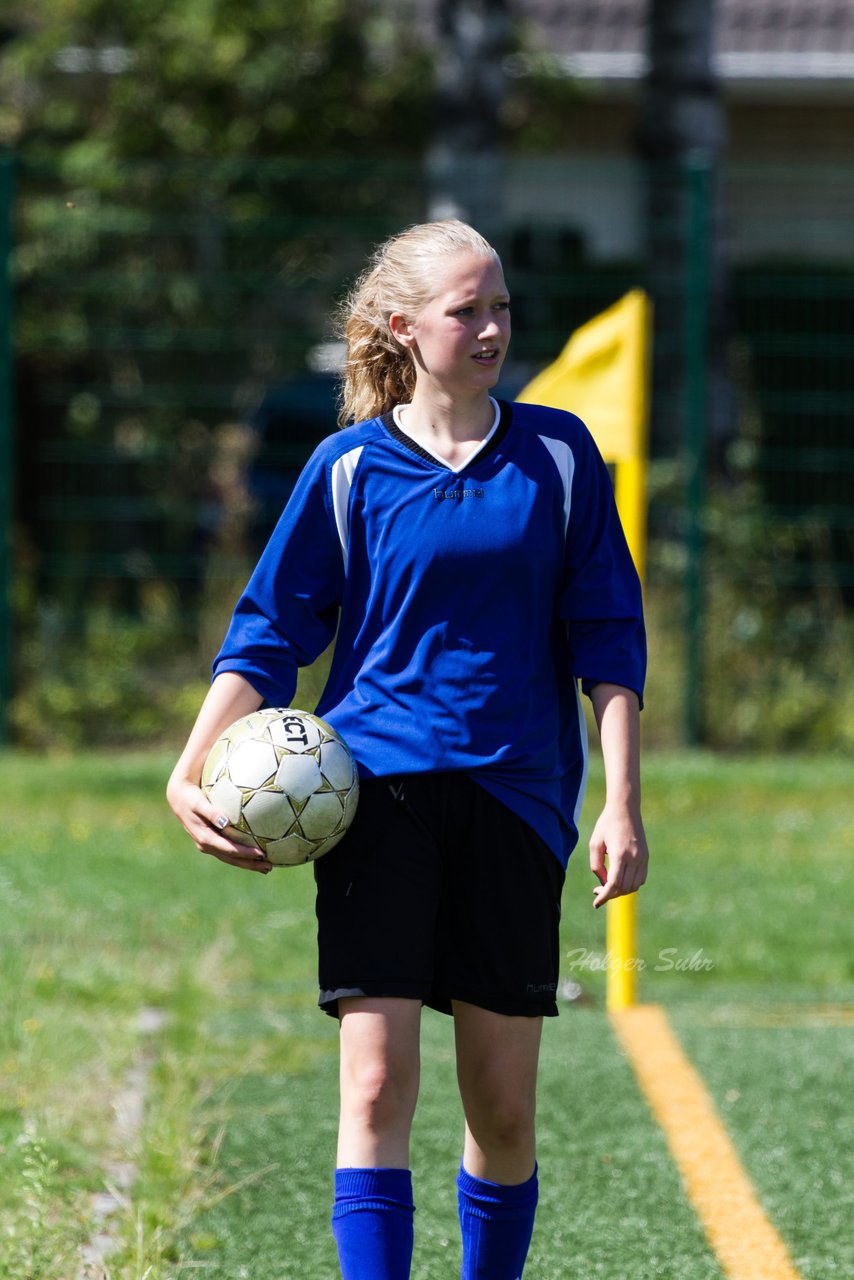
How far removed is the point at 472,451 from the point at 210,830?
2.56ft

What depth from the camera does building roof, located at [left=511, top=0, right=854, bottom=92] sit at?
17.2 meters

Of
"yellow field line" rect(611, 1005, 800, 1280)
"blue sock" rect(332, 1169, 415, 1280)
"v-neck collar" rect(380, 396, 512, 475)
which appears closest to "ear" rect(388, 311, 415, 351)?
"v-neck collar" rect(380, 396, 512, 475)

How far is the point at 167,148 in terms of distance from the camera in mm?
13562

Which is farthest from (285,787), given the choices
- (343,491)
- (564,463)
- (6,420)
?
(6,420)

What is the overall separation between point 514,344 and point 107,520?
2.34 metres

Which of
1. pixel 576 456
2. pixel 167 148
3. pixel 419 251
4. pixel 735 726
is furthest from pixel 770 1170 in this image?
pixel 167 148

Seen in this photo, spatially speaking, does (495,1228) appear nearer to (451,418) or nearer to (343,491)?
(343,491)

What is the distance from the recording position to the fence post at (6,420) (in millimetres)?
9766

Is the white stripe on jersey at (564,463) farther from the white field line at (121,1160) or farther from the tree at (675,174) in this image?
the tree at (675,174)

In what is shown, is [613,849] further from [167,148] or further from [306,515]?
[167,148]

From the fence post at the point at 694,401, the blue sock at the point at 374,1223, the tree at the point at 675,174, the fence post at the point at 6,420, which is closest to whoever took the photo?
the blue sock at the point at 374,1223

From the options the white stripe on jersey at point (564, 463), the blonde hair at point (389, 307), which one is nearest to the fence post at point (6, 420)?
the blonde hair at point (389, 307)

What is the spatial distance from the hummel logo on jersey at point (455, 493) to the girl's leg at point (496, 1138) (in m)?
0.85

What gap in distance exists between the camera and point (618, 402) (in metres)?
6.29
